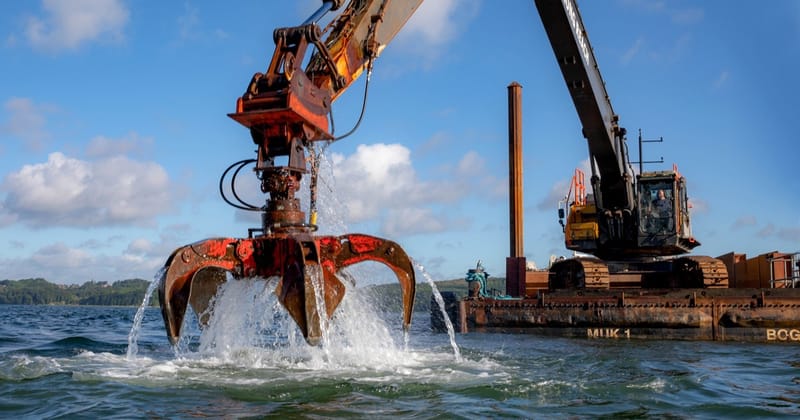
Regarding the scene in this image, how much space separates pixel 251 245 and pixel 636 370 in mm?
5407

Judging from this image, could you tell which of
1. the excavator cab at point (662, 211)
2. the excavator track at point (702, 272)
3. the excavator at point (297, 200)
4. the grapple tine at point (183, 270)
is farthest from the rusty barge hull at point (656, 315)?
the grapple tine at point (183, 270)

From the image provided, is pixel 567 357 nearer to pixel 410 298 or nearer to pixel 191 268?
pixel 410 298

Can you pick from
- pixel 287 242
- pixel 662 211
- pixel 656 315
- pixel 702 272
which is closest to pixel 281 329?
pixel 287 242

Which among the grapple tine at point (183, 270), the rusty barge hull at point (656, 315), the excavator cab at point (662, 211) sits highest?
the excavator cab at point (662, 211)

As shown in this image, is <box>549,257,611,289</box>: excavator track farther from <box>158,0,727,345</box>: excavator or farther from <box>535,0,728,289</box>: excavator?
<box>158,0,727,345</box>: excavator

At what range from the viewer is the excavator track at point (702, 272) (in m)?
16.6

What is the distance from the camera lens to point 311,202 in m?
8.77

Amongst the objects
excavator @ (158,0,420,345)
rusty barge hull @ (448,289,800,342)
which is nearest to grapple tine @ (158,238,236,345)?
excavator @ (158,0,420,345)

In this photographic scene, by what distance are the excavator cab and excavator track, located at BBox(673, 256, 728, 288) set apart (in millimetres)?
629

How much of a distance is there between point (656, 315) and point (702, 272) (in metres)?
1.97

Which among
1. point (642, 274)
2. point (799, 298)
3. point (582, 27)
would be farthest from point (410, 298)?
point (642, 274)

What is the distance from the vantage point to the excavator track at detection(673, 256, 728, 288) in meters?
16.6

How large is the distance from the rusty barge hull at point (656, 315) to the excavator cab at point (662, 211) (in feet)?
6.91

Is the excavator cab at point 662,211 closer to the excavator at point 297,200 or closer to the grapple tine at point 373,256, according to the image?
the excavator at point 297,200
